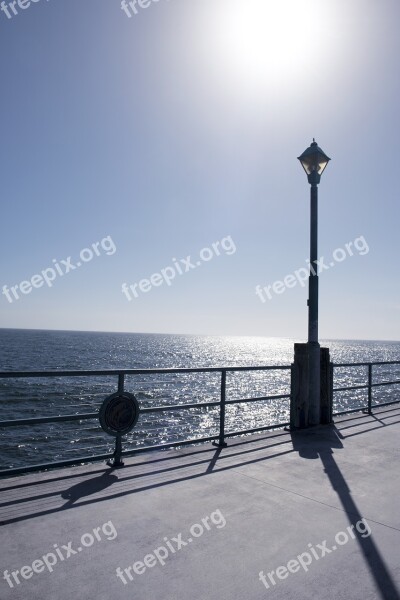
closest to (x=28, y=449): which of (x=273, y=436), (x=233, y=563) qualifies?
(x=273, y=436)

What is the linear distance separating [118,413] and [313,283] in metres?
4.29

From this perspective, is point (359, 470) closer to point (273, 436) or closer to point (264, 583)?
point (273, 436)

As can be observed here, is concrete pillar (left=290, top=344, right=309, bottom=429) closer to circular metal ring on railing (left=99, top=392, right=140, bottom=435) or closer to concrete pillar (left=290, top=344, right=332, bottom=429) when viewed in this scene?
concrete pillar (left=290, top=344, right=332, bottom=429)

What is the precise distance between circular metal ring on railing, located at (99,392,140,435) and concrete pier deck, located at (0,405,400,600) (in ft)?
1.49

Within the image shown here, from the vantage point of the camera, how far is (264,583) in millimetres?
2711

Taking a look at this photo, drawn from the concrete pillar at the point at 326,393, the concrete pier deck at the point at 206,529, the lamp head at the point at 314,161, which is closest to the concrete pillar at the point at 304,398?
the concrete pillar at the point at 326,393

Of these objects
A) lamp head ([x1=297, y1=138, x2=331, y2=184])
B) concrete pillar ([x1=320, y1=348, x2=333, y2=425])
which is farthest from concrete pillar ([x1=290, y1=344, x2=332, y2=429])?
lamp head ([x1=297, y1=138, x2=331, y2=184])

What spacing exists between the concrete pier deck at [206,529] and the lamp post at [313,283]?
2.04 m

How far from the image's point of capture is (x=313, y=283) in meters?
7.65

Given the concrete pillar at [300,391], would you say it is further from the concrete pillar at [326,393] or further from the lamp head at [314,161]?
the lamp head at [314,161]

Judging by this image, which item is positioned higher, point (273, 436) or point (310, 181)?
point (310, 181)

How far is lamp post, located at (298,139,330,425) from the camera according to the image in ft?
24.7

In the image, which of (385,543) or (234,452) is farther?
(234,452)

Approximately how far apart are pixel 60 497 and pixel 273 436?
3716 mm
